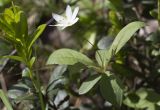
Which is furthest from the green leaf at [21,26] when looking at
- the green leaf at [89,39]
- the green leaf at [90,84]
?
the green leaf at [89,39]

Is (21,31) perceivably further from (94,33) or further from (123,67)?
(94,33)

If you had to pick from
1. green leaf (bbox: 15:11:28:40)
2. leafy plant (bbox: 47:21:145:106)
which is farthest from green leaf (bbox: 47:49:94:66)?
green leaf (bbox: 15:11:28:40)

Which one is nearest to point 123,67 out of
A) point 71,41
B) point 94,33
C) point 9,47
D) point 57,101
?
point 57,101

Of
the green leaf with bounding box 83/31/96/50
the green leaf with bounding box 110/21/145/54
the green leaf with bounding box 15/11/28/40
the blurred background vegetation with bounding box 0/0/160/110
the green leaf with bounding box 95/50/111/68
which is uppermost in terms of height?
the green leaf with bounding box 15/11/28/40

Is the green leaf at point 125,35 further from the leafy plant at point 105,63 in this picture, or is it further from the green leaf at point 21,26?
the green leaf at point 21,26

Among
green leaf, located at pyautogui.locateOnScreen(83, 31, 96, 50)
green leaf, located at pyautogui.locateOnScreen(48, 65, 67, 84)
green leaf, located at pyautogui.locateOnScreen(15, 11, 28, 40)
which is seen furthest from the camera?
green leaf, located at pyautogui.locateOnScreen(83, 31, 96, 50)

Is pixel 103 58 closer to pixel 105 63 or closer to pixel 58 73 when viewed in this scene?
pixel 105 63

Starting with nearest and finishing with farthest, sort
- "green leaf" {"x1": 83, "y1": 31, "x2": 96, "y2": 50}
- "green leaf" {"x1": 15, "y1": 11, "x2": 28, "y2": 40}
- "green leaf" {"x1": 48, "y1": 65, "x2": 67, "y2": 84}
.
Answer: "green leaf" {"x1": 15, "y1": 11, "x2": 28, "y2": 40} → "green leaf" {"x1": 48, "y1": 65, "x2": 67, "y2": 84} → "green leaf" {"x1": 83, "y1": 31, "x2": 96, "y2": 50}

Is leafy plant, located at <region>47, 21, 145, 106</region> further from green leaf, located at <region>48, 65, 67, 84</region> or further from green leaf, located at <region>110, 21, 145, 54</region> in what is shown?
green leaf, located at <region>48, 65, 67, 84</region>

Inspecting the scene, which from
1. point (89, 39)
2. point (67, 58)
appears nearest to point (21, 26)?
point (67, 58)
